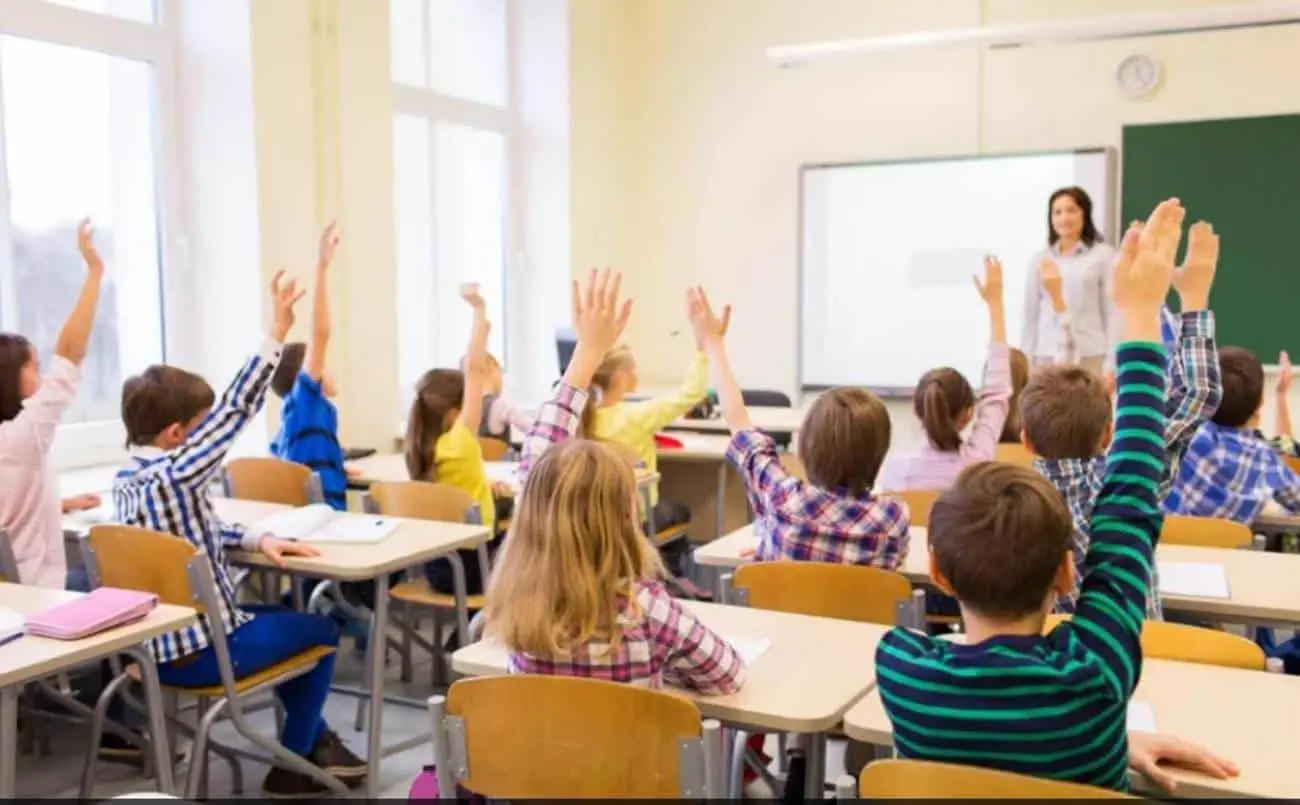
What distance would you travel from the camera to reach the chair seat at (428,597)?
11.5 ft

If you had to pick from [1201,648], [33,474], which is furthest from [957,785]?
[33,474]

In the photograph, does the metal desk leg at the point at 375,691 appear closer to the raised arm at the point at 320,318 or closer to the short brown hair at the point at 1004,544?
the raised arm at the point at 320,318

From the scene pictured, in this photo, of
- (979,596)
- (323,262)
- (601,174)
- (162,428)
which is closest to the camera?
(979,596)

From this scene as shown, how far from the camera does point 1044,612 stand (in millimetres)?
1488

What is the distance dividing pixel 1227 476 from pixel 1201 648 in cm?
159

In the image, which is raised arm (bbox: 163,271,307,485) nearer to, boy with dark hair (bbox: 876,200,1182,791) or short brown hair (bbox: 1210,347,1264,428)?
boy with dark hair (bbox: 876,200,1182,791)

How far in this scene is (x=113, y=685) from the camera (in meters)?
2.76

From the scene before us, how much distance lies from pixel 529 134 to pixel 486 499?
343cm

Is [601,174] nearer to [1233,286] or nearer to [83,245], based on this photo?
[1233,286]

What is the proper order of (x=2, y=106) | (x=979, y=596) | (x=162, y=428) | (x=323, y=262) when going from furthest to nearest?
1. (x=2, y=106)
2. (x=323, y=262)
3. (x=162, y=428)
4. (x=979, y=596)

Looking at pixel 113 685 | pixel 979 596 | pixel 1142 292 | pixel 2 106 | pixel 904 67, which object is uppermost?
pixel 904 67

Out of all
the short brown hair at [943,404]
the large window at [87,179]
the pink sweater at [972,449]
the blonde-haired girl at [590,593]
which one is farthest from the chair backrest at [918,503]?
the large window at [87,179]

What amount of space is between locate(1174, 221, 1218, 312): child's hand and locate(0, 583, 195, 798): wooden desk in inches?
78.4

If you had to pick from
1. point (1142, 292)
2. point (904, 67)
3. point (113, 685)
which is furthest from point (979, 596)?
point (904, 67)
